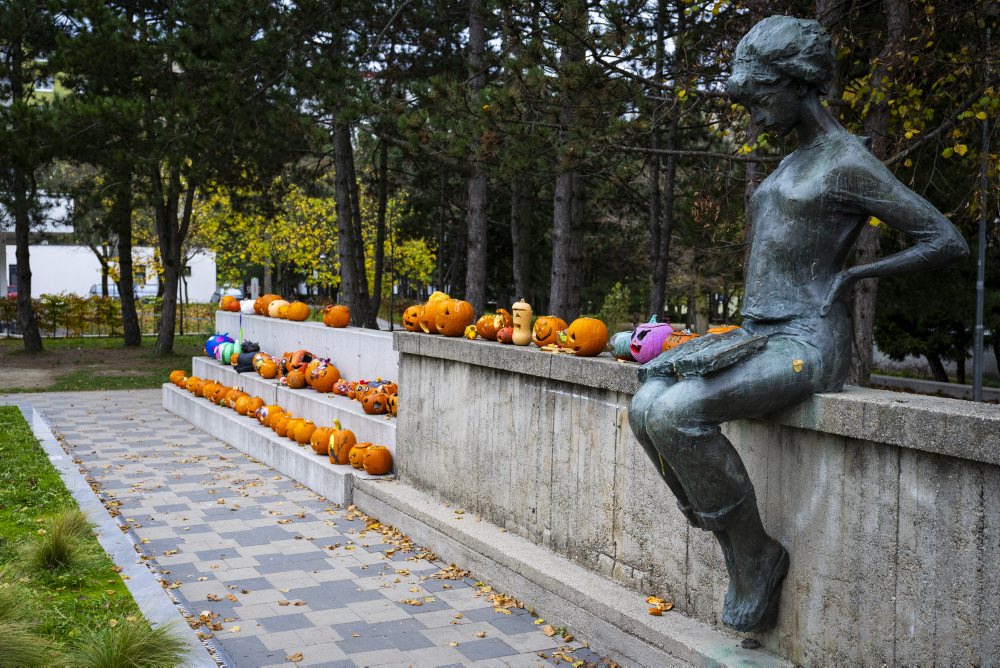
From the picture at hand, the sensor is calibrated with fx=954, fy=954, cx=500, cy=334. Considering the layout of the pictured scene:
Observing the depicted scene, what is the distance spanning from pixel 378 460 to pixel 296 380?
3197 millimetres

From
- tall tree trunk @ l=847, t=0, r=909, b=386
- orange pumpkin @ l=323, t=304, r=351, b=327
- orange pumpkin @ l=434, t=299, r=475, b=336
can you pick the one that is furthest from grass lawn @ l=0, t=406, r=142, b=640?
tall tree trunk @ l=847, t=0, r=909, b=386

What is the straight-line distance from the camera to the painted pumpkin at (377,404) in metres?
9.38

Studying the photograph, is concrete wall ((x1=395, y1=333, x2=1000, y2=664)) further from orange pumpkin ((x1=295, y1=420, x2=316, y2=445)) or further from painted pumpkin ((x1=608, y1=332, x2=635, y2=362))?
Answer: orange pumpkin ((x1=295, y1=420, x2=316, y2=445))

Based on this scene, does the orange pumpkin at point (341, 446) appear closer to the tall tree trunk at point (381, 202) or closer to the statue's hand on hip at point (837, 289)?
the statue's hand on hip at point (837, 289)

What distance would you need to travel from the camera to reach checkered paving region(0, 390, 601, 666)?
531 cm

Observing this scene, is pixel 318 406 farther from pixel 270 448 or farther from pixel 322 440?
pixel 322 440

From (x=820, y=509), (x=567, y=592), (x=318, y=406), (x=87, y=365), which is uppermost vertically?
(x=820, y=509)

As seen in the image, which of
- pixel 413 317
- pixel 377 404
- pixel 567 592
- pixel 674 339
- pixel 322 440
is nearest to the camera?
pixel 567 592

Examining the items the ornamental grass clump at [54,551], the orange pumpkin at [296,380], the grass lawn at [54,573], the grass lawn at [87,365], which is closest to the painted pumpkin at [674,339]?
the grass lawn at [54,573]

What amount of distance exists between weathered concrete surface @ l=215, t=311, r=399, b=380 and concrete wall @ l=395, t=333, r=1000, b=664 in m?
3.62

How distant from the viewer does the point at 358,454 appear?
877cm

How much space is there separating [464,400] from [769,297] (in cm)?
355

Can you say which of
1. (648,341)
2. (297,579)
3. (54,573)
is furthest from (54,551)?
(648,341)

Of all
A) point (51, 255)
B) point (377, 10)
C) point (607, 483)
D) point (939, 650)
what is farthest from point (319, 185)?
point (939, 650)
